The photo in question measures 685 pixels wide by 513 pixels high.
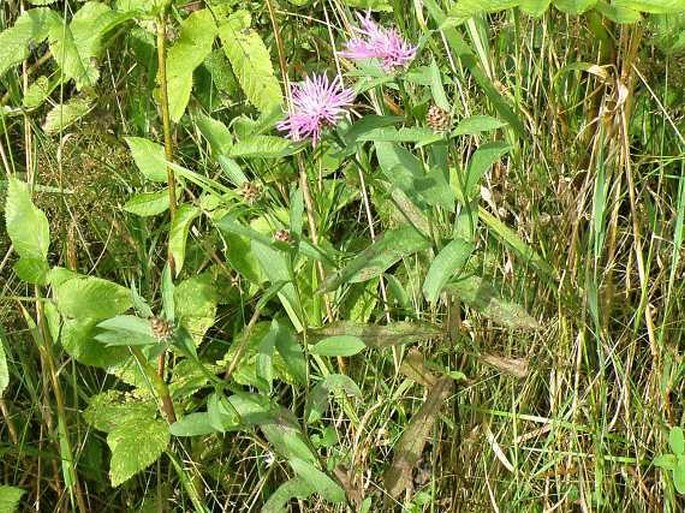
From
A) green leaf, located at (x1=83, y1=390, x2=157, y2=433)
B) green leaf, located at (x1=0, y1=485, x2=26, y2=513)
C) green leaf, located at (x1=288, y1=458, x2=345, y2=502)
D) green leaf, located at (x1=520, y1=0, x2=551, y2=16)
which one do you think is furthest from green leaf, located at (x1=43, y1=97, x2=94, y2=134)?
green leaf, located at (x1=520, y1=0, x2=551, y2=16)

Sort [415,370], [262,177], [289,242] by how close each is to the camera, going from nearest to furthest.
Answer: [289,242] < [415,370] < [262,177]

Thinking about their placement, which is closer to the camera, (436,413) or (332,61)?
(436,413)

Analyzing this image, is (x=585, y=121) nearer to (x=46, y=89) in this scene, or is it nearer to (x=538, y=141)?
(x=538, y=141)

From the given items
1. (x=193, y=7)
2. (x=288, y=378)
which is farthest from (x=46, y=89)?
(x=288, y=378)

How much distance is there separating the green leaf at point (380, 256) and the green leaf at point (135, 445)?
0.97 ft

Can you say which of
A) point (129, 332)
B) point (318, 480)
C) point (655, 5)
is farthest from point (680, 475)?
point (129, 332)

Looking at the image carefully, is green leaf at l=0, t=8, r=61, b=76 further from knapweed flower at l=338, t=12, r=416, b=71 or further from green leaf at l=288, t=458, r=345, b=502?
green leaf at l=288, t=458, r=345, b=502

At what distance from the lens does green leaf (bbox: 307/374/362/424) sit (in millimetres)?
1135

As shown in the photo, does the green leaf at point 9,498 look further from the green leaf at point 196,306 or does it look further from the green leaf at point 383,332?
the green leaf at point 383,332

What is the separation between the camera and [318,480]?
1119 mm

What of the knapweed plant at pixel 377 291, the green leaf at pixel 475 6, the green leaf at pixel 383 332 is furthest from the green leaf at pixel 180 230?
the green leaf at pixel 475 6

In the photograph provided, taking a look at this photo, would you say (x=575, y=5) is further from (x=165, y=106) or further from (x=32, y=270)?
(x=32, y=270)

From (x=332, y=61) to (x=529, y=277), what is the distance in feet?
1.38

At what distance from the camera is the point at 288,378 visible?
4.09 ft
